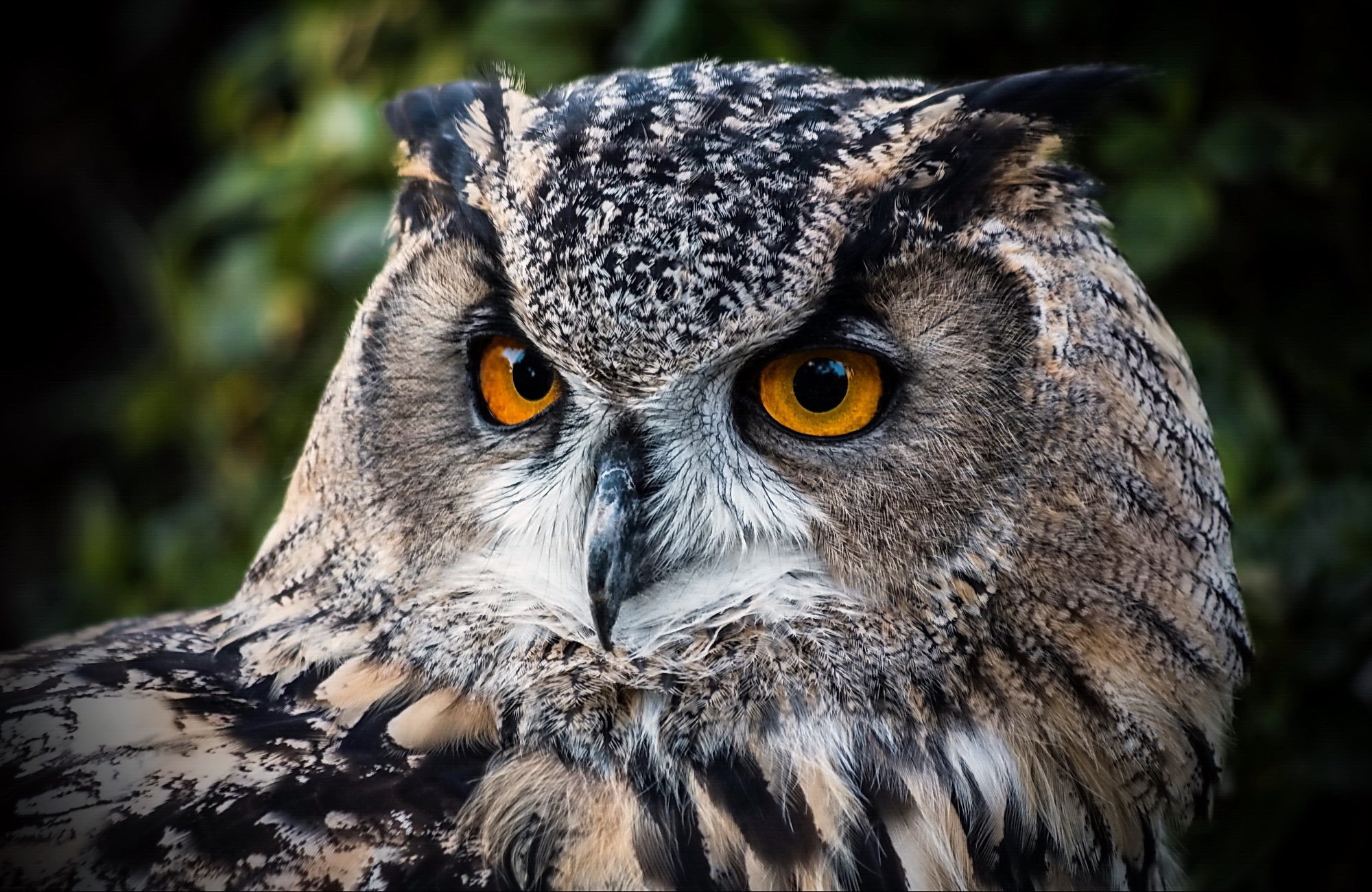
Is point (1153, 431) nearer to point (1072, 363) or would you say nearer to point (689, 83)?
point (1072, 363)

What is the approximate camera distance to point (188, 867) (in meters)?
0.94

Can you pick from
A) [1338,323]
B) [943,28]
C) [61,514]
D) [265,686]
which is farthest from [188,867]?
[61,514]

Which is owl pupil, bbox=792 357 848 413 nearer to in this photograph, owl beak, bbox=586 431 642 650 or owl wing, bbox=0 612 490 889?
owl beak, bbox=586 431 642 650

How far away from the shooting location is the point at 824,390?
104 cm

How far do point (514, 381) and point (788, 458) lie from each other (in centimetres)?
26

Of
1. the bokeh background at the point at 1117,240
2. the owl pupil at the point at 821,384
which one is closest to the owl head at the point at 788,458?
the owl pupil at the point at 821,384

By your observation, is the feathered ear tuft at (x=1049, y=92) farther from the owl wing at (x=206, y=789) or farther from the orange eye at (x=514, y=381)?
the owl wing at (x=206, y=789)

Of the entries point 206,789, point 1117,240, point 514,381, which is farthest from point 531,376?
point 1117,240

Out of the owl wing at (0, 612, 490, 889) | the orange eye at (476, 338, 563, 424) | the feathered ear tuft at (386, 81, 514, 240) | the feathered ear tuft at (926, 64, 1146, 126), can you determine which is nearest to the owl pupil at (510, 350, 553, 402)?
the orange eye at (476, 338, 563, 424)

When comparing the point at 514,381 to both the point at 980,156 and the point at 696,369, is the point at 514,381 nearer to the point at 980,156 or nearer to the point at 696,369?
the point at 696,369

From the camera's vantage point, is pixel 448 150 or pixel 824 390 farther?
pixel 448 150

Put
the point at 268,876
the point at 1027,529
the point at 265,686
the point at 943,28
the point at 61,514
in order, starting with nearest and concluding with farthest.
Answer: the point at 268,876, the point at 1027,529, the point at 265,686, the point at 943,28, the point at 61,514

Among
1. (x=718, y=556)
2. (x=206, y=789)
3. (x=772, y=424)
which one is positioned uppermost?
(x=772, y=424)

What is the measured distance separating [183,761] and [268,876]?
16 cm
